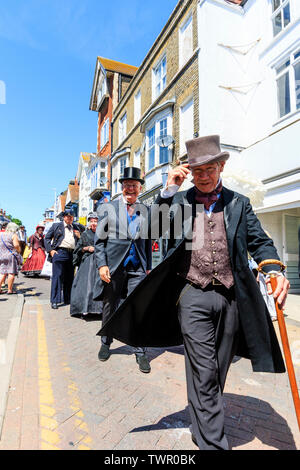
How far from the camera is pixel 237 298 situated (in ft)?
6.79

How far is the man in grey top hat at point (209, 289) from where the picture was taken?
6.57ft

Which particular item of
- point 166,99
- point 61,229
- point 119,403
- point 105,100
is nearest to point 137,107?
point 166,99

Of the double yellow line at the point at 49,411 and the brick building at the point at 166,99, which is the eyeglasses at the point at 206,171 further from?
the brick building at the point at 166,99

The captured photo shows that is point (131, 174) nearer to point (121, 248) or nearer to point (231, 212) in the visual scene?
point (121, 248)

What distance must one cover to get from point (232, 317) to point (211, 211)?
2.49ft

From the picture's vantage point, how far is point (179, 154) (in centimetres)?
1274

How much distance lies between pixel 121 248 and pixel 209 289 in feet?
6.12

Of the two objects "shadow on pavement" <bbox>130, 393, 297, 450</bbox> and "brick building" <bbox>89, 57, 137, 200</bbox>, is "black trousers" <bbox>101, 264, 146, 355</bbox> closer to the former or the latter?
"shadow on pavement" <bbox>130, 393, 297, 450</bbox>

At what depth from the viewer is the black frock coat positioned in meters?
2.07

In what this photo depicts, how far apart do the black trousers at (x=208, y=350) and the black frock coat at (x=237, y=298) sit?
0.08 m

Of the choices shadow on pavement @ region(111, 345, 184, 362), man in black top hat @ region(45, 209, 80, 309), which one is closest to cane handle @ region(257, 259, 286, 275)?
shadow on pavement @ region(111, 345, 184, 362)

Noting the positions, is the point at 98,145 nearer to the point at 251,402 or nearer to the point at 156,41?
the point at 156,41

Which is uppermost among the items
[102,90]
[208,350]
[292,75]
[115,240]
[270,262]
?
[102,90]

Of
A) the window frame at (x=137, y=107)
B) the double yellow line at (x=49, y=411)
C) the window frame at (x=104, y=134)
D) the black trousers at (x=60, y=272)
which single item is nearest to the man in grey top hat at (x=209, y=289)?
the double yellow line at (x=49, y=411)
